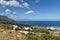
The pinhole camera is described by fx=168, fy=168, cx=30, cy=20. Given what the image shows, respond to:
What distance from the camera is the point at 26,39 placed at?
12.4m

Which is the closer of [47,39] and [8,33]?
[8,33]

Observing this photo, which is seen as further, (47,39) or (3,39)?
(47,39)

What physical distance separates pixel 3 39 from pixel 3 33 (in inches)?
29.7

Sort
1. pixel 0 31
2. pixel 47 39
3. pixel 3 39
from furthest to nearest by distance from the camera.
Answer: pixel 47 39, pixel 0 31, pixel 3 39

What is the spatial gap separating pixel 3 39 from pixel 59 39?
10.4 metres

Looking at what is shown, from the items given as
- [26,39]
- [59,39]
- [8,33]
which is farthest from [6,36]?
[59,39]

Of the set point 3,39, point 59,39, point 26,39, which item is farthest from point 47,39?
point 3,39

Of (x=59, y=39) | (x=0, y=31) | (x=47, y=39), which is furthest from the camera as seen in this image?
(x=59, y=39)

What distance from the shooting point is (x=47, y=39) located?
732 inches

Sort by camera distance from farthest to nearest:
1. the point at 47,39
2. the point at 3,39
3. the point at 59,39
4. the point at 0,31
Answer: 1. the point at 59,39
2. the point at 47,39
3. the point at 0,31
4. the point at 3,39

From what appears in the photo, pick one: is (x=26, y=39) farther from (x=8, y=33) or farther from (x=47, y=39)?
(x=47, y=39)

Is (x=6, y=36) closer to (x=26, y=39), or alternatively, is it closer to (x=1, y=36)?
(x=1, y=36)

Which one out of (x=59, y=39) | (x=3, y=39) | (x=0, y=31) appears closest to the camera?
(x=3, y=39)

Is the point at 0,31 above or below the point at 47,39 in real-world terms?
above
